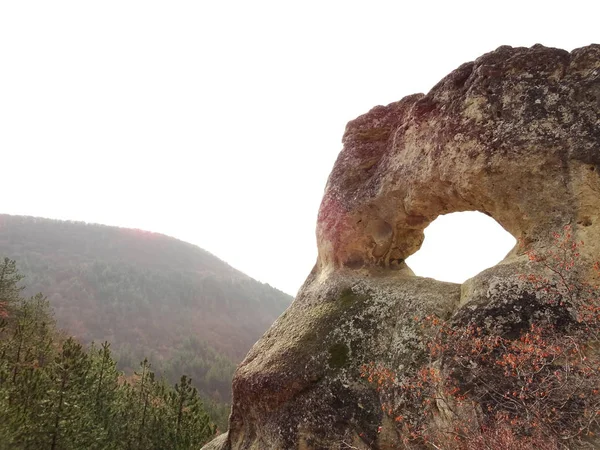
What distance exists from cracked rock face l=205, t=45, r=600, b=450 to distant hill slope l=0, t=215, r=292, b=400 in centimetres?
5170

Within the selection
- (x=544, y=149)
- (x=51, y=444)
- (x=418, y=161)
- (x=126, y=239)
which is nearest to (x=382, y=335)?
(x=418, y=161)

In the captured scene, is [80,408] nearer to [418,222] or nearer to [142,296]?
[418,222]

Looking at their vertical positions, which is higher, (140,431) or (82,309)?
(140,431)

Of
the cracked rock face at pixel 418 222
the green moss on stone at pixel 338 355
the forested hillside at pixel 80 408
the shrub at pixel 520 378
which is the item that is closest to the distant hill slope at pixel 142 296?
the forested hillside at pixel 80 408

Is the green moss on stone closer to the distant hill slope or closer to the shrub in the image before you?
the shrub

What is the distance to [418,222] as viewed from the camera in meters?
11.3

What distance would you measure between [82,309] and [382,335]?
290 ft

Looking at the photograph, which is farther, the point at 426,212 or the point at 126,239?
the point at 126,239

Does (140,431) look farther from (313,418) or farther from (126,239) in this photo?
(126,239)

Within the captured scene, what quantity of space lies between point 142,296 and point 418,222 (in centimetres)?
9392

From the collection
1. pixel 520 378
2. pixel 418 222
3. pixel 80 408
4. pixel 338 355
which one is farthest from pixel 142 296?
pixel 520 378

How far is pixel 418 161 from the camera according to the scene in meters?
10.2

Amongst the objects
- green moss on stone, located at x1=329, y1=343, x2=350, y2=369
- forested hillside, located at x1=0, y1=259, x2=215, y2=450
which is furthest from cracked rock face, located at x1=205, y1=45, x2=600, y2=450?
forested hillside, located at x1=0, y1=259, x2=215, y2=450

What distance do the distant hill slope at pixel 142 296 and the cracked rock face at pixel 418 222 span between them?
5170cm
